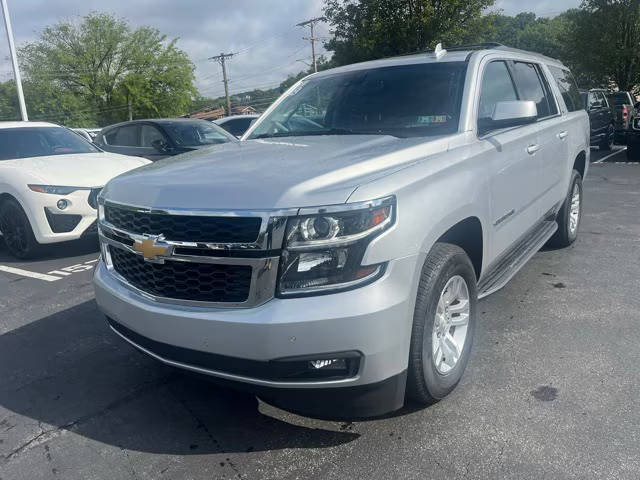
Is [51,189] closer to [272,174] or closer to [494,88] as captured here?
[272,174]

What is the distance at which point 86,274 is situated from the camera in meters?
5.55

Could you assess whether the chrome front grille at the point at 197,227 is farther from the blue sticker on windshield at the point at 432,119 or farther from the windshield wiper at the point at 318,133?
the blue sticker on windshield at the point at 432,119

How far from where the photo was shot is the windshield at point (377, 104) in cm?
334

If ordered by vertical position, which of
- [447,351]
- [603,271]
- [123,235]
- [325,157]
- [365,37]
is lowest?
[603,271]

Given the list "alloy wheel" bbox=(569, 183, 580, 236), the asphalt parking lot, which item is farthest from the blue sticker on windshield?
"alloy wheel" bbox=(569, 183, 580, 236)

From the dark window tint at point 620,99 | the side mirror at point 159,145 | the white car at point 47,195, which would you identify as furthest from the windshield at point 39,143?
the dark window tint at point 620,99

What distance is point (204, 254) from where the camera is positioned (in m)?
2.29

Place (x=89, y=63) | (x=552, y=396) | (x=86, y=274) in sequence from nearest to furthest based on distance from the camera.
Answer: (x=552, y=396) → (x=86, y=274) → (x=89, y=63)

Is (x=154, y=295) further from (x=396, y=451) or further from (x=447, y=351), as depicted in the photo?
(x=447, y=351)

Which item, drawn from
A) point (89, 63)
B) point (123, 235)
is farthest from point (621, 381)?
point (89, 63)

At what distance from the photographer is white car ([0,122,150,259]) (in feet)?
19.2

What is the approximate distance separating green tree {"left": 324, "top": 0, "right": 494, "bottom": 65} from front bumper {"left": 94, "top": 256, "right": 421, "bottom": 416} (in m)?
19.1

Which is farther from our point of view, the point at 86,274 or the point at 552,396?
the point at 86,274

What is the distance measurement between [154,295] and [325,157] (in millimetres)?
1064
